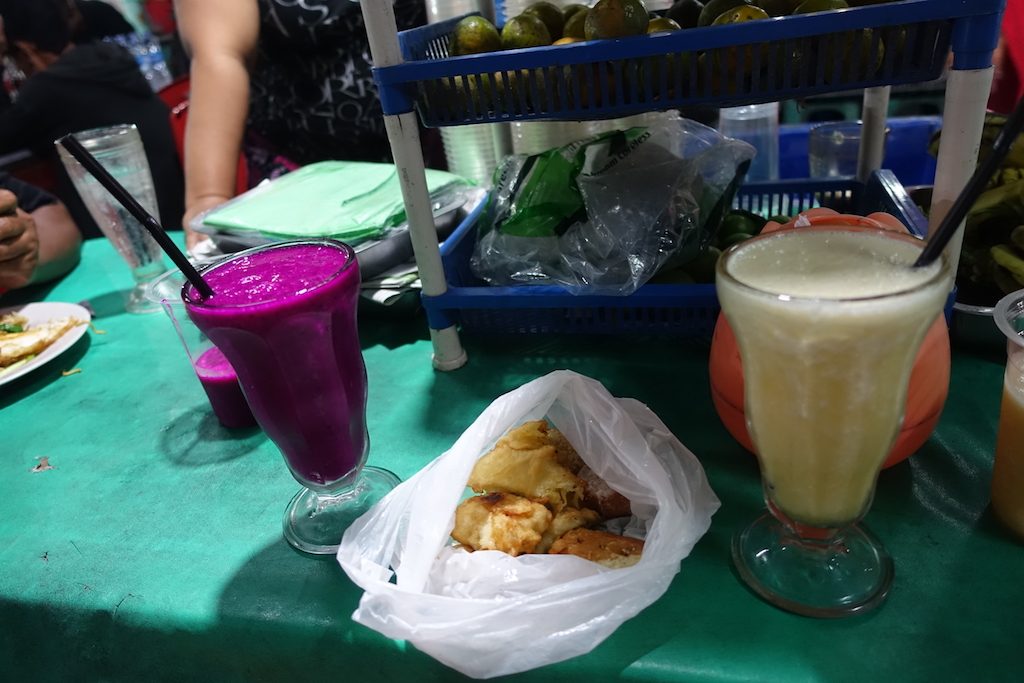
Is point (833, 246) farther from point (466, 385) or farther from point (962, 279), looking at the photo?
point (466, 385)

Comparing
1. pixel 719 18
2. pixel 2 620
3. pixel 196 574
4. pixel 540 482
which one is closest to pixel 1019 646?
pixel 540 482

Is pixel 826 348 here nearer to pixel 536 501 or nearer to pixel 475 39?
pixel 536 501

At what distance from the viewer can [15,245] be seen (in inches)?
55.1

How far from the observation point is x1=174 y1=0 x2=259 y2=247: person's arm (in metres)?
1.75

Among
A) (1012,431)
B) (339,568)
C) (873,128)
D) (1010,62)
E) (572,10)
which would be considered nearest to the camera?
(1012,431)

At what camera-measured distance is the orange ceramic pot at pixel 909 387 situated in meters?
0.68

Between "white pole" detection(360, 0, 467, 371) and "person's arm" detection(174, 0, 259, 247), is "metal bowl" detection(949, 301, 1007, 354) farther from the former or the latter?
"person's arm" detection(174, 0, 259, 247)

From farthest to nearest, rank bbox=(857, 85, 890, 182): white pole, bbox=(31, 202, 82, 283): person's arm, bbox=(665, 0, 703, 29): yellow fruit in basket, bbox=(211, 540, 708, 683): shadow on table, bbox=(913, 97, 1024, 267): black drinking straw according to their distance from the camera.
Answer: bbox=(31, 202, 82, 283): person's arm, bbox=(857, 85, 890, 182): white pole, bbox=(665, 0, 703, 29): yellow fruit in basket, bbox=(211, 540, 708, 683): shadow on table, bbox=(913, 97, 1024, 267): black drinking straw

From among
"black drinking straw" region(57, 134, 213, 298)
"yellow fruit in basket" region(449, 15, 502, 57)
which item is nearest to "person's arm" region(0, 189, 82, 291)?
"black drinking straw" region(57, 134, 213, 298)

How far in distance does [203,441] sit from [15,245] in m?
0.77

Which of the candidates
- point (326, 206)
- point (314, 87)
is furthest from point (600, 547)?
point (314, 87)

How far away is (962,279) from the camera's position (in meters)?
0.93

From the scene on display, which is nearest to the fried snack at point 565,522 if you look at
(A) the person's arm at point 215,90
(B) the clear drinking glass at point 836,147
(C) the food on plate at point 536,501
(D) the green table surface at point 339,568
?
(C) the food on plate at point 536,501

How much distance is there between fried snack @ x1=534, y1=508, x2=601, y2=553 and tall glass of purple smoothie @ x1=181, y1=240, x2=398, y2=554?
236mm
